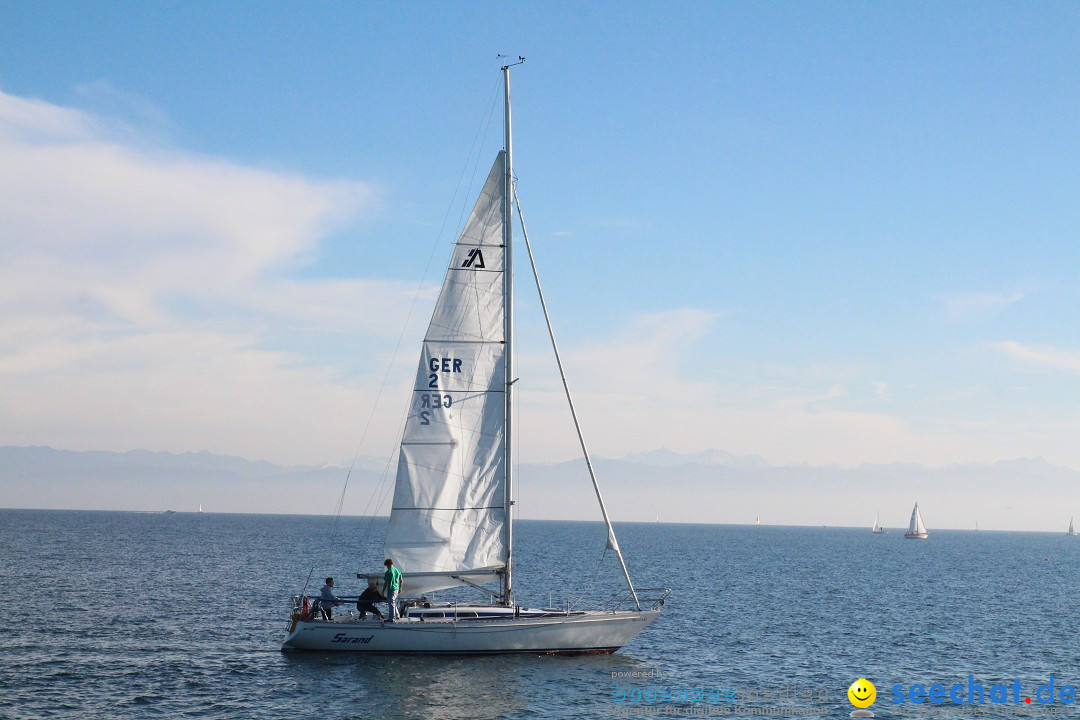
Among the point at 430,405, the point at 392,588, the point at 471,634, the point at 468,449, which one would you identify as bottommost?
the point at 471,634

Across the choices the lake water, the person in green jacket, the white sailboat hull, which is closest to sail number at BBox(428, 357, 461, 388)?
the person in green jacket

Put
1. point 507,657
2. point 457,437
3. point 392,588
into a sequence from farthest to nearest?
1. point 457,437
2. point 507,657
3. point 392,588

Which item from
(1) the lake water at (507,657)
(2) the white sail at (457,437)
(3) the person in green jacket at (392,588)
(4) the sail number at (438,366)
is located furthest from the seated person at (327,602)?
(4) the sail number at (438,366)

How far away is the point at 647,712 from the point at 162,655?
18.1 meters

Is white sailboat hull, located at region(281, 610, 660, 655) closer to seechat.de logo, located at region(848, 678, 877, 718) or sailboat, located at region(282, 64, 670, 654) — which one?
sailboat, located at region(282, 64, 670, 654)

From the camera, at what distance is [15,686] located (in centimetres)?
2991

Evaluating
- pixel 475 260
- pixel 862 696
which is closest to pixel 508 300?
pixel 475 260

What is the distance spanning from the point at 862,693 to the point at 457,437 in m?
15.7

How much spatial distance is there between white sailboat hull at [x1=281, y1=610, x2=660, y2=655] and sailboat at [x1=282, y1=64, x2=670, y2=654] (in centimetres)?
8

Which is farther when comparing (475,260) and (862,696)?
(475,260)

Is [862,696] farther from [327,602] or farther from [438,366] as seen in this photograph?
[327,602]

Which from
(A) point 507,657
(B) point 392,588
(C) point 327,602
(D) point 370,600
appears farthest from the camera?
(C) point 327,602

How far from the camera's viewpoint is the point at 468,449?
34406mm

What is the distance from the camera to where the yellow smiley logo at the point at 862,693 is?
100 feet
